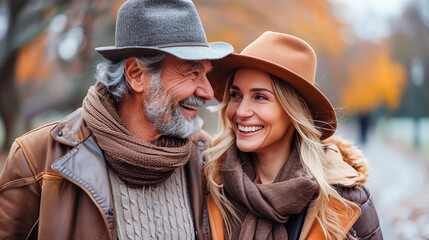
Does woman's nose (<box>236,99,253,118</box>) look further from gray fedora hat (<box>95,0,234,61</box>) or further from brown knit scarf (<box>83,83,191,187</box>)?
brown knit scarf (<box>83,83,191,187</box>)

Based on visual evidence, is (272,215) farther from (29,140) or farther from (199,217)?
(29,140)

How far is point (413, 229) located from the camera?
258 inches

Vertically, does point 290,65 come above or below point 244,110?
above

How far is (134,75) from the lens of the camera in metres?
2.70

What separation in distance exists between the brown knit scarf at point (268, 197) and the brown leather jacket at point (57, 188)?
88 centimetres

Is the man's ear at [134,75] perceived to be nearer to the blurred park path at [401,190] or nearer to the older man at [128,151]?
the older man at [128,151]

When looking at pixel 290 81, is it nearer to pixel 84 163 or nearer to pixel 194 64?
pixel 194 64

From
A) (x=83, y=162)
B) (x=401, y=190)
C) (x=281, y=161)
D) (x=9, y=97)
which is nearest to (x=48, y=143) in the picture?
(x=83, y=162)

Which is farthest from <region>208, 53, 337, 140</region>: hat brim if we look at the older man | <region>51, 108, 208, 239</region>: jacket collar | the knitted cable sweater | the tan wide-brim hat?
<region>51, 108, 208, 239</region>: jacket collar

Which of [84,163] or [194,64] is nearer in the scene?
[84,163]

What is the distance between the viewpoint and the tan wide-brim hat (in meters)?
2.75

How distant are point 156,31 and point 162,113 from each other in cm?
53

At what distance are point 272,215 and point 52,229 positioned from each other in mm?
1349

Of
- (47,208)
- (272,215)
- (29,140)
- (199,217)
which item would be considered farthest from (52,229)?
(272,215)
